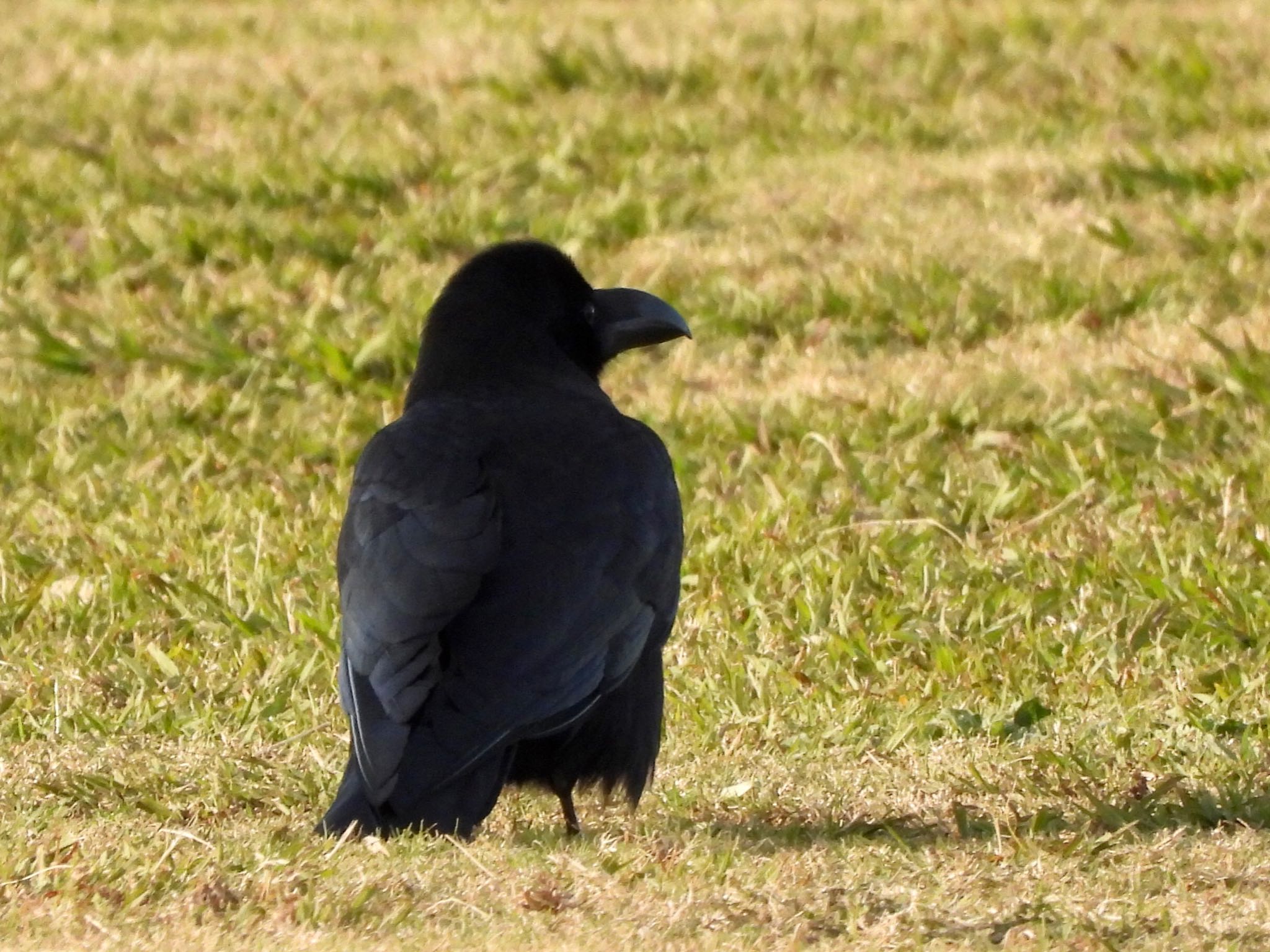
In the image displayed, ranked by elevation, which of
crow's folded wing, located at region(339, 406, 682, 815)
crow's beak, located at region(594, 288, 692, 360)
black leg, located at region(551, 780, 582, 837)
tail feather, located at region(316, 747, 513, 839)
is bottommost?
black leg, located at region(551, 780, 582, 837)

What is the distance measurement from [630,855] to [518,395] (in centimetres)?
136

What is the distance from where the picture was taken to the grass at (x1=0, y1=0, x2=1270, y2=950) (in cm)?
397

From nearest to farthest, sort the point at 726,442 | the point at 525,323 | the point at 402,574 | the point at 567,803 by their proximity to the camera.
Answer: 1. the point at 402,574
2. the point at 567,803
3. the point at 525,323
4. the point at 726,442

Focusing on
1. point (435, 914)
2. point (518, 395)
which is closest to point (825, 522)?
point (518, 395)

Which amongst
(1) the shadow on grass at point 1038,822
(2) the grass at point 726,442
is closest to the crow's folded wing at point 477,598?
(2) the grass at point 726,442

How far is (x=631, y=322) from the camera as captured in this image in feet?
18.4

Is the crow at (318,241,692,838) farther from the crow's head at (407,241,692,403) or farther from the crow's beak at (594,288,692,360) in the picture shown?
the crow's beak at (594,288,692,360)

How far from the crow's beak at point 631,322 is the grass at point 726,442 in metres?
0.75

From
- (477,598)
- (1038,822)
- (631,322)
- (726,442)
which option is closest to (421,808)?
(477,598)

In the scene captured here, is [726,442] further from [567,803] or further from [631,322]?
[567,803]

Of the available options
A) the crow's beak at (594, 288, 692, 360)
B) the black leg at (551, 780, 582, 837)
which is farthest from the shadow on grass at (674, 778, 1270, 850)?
the crow's beak at (594, 288, 692, 360)

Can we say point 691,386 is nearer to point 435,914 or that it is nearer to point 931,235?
point 931,235

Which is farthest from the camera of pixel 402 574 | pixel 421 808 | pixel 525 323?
pixel 525 323

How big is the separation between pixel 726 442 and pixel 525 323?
2104mm
